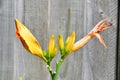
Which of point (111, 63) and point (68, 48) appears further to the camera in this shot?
point (111, 63)

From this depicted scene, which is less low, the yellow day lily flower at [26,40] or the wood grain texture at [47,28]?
the yellow day lily flower at [26,40]

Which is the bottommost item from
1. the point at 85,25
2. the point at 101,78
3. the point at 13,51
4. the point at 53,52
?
the point at 101,78

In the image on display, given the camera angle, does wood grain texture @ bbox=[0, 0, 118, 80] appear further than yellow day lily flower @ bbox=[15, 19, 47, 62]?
Yes

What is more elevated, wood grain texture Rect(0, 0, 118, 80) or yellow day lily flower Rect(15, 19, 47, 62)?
yellow day lily flower Rect(15, 19, 47, 62)

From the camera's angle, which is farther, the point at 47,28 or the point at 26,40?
the point at 47,28

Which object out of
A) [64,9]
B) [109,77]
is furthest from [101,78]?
[64,9]

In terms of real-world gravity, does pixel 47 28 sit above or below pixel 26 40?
below

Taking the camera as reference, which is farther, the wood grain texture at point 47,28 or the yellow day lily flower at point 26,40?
the wood grain texture at point 47,28

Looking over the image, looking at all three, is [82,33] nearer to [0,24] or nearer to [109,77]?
[109,77]
